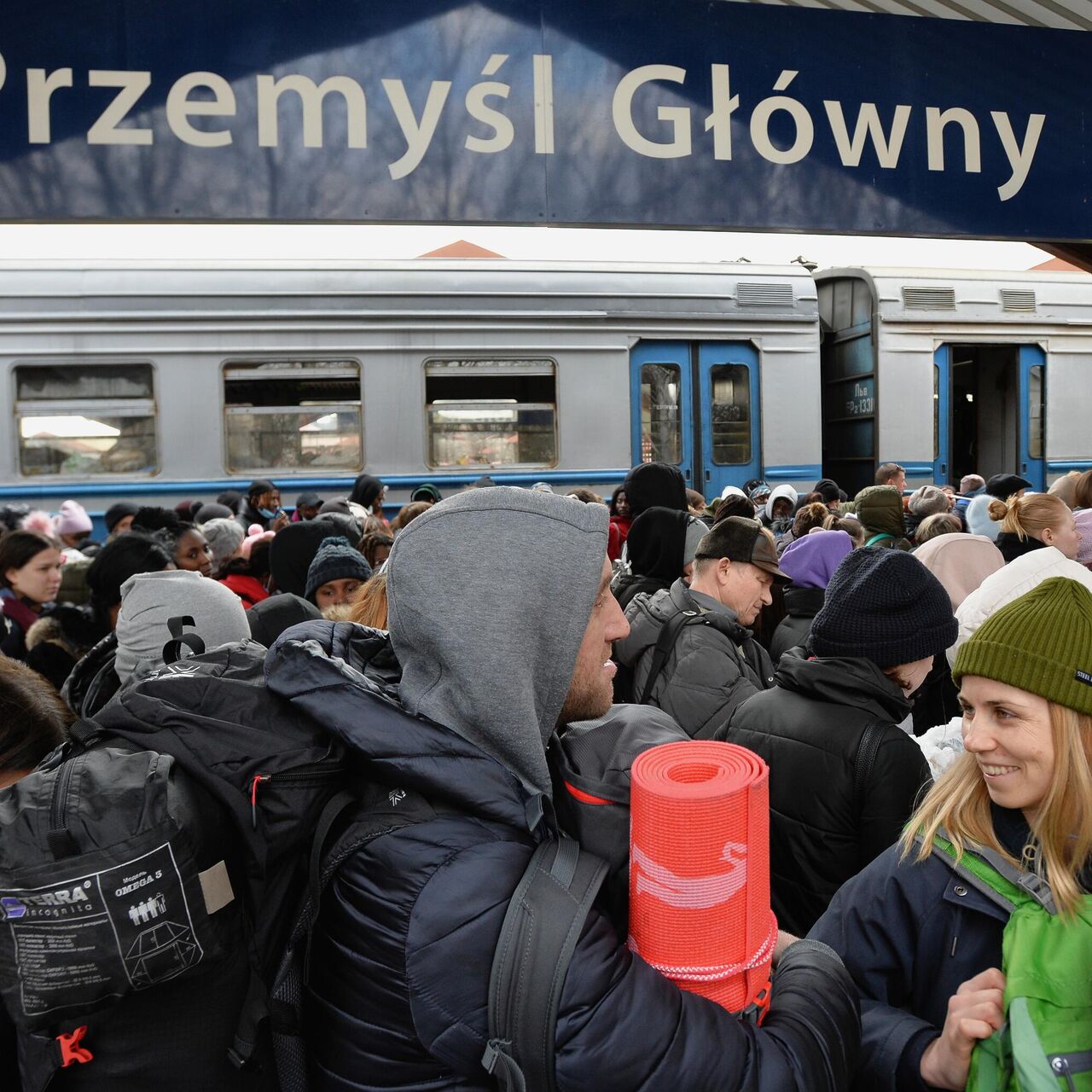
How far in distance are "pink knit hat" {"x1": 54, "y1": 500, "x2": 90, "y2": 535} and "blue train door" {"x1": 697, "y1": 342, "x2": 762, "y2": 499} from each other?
5.22 metres

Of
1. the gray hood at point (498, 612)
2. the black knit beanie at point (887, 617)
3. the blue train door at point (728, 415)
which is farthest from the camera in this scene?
the blue train door at point (728, 415)

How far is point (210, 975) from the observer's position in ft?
3.96

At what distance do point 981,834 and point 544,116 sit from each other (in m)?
2.06

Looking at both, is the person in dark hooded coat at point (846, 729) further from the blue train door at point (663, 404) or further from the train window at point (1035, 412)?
the train window at point (1035, 412)

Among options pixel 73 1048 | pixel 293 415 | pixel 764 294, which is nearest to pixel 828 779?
pixel 73 1048

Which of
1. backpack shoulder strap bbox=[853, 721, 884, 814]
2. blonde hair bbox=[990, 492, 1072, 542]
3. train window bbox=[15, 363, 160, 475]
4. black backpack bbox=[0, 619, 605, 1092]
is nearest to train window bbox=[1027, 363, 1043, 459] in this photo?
blonde hair bbox=[990, 492, 1072, 542]

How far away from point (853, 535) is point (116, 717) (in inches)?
166

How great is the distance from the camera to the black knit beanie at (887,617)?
2.11 meters

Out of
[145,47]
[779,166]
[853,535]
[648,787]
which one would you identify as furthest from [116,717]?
[853,535]

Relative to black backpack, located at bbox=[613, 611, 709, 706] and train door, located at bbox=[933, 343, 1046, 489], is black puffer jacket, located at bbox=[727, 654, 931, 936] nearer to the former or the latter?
black backpack, located at bbox=[613, 611, 709, 706]

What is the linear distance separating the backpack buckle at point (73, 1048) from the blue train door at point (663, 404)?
7.63 metres

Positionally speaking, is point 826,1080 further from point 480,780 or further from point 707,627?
point 707,627

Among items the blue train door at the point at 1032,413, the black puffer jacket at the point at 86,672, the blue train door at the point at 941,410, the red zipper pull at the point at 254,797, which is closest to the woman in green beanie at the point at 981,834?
the red zipper pull at the point at 254,797

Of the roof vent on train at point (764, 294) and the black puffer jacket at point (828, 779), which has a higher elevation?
the roof vent on train at point (764, 294)
